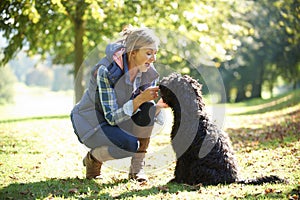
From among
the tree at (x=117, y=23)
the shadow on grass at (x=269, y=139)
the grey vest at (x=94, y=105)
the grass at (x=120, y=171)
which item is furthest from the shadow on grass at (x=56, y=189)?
the tree at (x=117, y=23)

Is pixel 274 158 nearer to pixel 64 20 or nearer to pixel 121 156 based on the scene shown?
pixel 121 156

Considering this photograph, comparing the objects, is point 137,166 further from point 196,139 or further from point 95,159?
point 196,139

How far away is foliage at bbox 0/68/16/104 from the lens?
1626 inches

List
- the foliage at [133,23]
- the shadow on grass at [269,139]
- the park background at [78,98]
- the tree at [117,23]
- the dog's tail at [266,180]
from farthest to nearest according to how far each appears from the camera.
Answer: the tree at [117,23], the foliage at [133,23], the shadow on grass at [269,139], the park background at [78,98], the dog's tail at [266,180]

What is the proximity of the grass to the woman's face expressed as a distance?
148cm

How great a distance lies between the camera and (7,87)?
139 feet

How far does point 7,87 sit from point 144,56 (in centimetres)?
4082

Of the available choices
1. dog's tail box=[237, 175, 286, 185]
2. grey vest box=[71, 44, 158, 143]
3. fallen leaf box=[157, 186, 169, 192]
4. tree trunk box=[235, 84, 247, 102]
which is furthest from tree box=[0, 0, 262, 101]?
tree trunk box=[235, 84, 247, 102]

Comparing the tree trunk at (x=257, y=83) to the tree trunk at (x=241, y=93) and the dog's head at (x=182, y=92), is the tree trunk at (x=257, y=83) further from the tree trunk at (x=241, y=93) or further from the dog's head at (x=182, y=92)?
the dog's head at (x=182, y=92)

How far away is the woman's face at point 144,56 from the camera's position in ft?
15.2

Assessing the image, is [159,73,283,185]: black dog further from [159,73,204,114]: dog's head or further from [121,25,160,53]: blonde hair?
[121,25,160,53]: blonde hair

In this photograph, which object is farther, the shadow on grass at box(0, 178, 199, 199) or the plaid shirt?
the plaid shirt

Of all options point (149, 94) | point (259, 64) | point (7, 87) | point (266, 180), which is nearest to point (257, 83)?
point (259, 64)

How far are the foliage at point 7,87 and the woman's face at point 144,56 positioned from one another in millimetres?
39037
